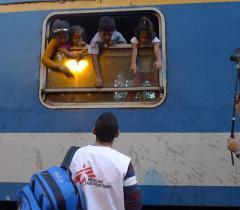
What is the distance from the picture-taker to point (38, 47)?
3.56 meters

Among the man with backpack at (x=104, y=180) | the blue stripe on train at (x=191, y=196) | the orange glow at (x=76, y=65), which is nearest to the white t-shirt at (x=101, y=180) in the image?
the man with backpack at (x=104, y=180)

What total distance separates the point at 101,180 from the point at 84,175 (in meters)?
0.09

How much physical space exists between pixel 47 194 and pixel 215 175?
139 centimetres

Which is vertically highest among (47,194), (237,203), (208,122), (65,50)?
(65,50)

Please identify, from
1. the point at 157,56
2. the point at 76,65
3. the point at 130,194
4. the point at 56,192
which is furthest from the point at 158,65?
the point at 56,192

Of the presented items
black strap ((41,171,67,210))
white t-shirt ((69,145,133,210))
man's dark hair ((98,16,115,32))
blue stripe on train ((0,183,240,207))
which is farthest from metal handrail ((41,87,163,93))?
black strap ((41,171,67,210))

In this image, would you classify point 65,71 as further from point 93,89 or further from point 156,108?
point 156,108

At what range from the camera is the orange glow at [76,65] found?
11.5ft

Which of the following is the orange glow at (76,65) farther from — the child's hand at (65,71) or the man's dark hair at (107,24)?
the man's dark hair at (107,24)

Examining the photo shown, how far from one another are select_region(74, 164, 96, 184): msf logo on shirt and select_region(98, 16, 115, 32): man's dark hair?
1.39m

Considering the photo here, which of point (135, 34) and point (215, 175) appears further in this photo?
point (135, 34)

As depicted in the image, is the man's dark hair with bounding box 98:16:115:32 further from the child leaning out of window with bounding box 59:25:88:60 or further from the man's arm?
the man's arm

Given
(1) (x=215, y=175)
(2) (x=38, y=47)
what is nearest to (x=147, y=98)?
(1) (x=215, y=175)

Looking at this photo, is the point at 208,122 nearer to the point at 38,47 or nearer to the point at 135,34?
the point at 135,34
